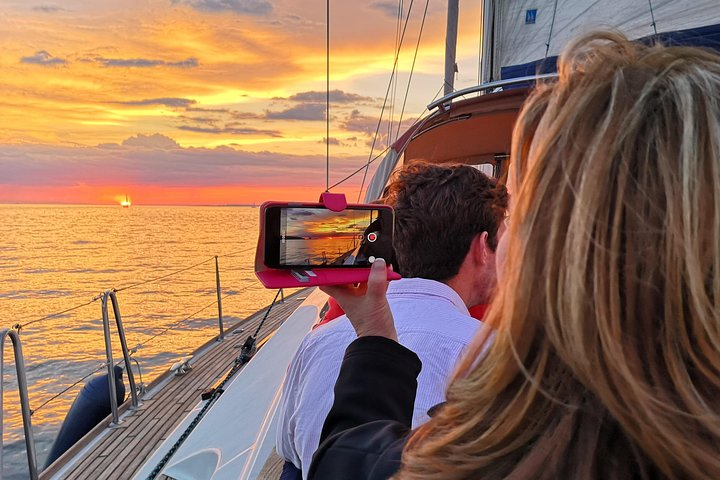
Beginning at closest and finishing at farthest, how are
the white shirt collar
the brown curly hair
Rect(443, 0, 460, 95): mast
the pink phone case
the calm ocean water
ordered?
the pink phone case < the white shirt collar < the brown curly hair < Rect(443, 0, 460, 95): mast < the calm ocean water

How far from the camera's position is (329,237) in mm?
1097

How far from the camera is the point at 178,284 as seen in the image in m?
17.6

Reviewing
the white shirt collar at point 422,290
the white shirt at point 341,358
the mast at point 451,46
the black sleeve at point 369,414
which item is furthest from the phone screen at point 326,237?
the mast at point 451,46

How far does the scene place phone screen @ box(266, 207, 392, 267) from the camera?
1053 mm

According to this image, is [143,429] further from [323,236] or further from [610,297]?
[610,297]

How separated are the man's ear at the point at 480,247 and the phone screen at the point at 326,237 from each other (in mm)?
754

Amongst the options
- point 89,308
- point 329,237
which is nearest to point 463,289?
point 329,237

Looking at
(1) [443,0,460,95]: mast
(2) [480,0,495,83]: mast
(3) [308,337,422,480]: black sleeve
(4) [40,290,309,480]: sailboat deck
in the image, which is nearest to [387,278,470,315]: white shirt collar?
(3) [308,337,422,480]: black sleeve

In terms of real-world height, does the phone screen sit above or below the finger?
above

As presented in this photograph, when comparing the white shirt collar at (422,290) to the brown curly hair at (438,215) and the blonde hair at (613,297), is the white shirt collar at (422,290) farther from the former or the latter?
the blonde hair at (613,297)

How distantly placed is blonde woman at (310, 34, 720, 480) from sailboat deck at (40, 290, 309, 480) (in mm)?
3451

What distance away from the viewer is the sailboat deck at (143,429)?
3.57 m

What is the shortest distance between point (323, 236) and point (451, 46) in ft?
19.5

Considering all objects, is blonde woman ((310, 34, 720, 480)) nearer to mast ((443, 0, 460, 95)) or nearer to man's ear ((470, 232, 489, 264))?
man's ear ((470, 232, 489, 264))
